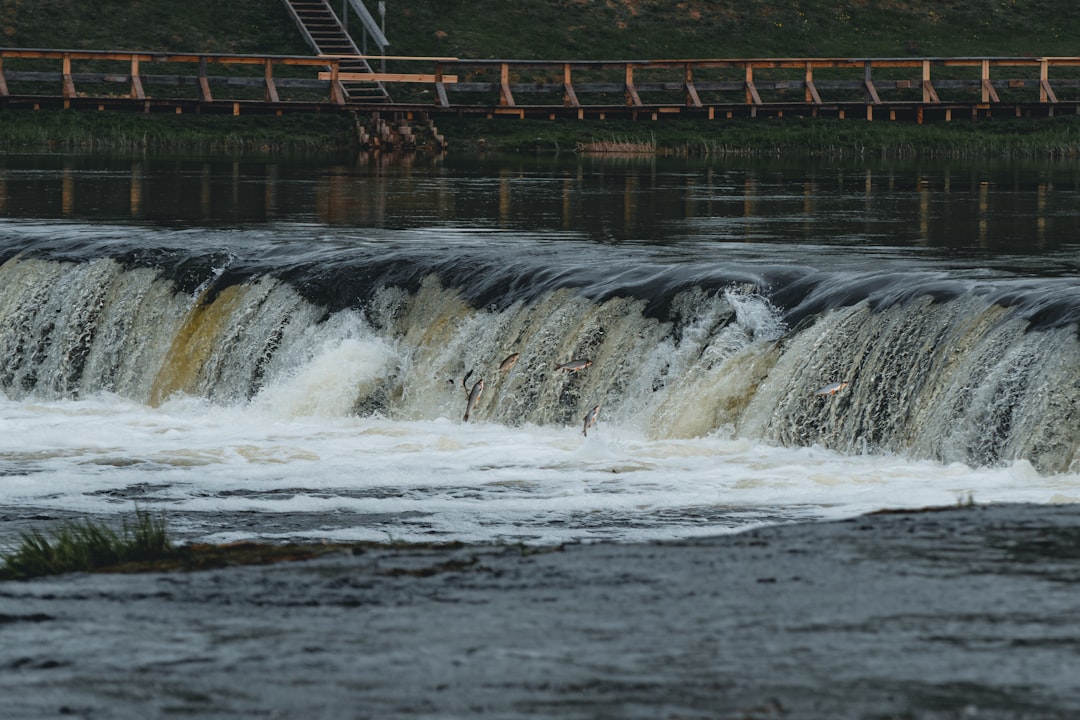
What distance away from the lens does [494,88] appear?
168ft

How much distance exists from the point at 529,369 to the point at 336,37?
139 ft

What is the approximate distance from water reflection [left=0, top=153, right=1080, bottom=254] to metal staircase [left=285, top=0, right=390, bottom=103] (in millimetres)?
10237

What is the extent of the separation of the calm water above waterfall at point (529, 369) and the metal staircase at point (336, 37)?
27.9 metres

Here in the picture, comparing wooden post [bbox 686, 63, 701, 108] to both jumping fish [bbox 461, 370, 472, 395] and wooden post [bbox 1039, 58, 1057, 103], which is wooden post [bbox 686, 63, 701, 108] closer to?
wooden post [bbox 1039, 58, 1057, 103]

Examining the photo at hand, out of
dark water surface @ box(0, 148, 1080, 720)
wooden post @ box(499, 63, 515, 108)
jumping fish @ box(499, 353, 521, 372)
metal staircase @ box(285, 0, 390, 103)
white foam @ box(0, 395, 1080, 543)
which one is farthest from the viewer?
metal staircase @ box(285, 0, 390, 103)

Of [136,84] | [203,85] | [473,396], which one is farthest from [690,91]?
[473,396]

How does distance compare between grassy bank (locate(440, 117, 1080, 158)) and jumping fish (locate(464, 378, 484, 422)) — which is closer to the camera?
jumping fish (locate(464, 378, 484, 422))

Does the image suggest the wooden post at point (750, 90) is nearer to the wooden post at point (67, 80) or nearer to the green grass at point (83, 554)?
the wooden post at point (67, 80)

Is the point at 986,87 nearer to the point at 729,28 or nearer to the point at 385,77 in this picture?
the point at 385,77

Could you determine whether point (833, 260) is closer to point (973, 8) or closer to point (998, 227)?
point (998, 227)

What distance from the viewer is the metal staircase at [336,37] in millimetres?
53156

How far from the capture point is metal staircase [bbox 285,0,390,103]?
53156mm

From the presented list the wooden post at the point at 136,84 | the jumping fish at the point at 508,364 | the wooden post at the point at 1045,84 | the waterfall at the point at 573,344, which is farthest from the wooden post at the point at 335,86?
the jumping fish at the point at 508,364

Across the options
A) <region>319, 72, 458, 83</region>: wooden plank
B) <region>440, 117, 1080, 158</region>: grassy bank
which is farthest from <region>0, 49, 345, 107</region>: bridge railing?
<region>440, 117, 1080, 158</region>: grassy bank
